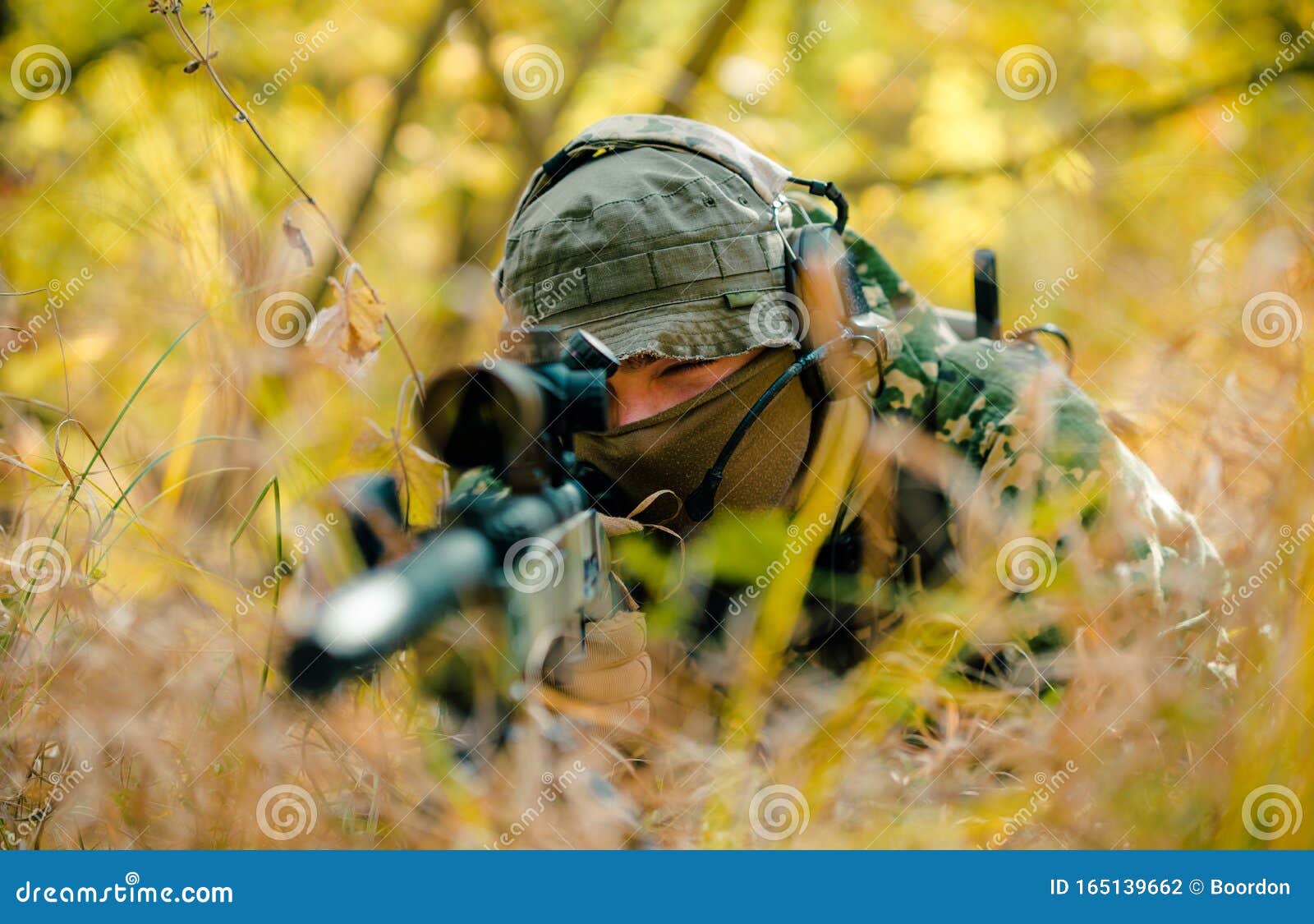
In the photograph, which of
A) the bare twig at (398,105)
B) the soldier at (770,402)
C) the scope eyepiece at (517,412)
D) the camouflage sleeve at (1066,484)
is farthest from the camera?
the bare twig at (398,105)

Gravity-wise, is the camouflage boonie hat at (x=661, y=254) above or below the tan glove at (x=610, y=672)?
above

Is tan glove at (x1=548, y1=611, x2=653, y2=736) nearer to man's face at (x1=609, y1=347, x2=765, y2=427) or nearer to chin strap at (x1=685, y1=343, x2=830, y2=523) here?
chin strap at (x1=685, y1=343, x2=830, y2=523)

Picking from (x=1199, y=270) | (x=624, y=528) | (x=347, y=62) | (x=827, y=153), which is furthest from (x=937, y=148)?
(x=624, y=528)

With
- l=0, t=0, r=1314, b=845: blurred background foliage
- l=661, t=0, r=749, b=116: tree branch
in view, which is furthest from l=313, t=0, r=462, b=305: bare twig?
l=661, t=0, r=749, b=116: tree branch

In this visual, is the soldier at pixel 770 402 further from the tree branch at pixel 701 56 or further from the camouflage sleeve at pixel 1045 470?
the tree branch at pixel 701 56

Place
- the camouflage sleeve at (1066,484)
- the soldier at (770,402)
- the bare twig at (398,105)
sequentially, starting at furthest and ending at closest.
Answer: the bare twig at (398,105), the soldier at (770,402), the camouflage sleeve at (1066,484)

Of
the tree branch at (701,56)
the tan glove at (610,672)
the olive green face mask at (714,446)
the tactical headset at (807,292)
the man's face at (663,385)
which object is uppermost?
the tree branch at (701,56)

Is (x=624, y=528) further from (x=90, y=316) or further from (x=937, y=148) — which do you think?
(x=937, y=148)


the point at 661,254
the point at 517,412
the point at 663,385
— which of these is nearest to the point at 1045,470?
the point at 663,385

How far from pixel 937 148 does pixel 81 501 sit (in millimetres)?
4684

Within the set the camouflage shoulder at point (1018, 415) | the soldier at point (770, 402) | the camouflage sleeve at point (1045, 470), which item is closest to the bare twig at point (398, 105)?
the soldier at point (770, 402)

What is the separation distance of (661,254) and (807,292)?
34cm

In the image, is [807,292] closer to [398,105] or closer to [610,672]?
[610,672]

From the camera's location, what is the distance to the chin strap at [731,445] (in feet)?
6.52
